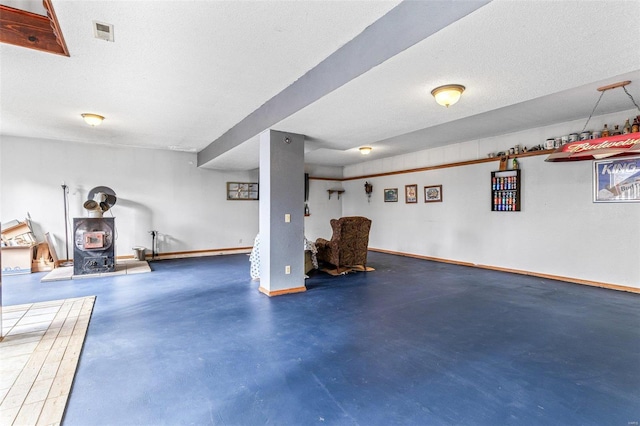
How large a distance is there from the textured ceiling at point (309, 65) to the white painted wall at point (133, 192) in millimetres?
1666

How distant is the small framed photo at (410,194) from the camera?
319 inches

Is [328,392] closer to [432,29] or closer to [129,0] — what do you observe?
[432,29]

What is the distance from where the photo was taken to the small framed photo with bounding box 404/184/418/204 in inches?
319

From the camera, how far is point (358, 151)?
7840mm

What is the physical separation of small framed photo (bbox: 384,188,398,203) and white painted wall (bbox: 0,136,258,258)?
4.07m

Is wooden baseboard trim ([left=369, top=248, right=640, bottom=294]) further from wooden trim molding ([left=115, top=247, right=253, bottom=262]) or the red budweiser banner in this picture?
wooden trim molding ([left=115, top=247, right=253, bottom=262])

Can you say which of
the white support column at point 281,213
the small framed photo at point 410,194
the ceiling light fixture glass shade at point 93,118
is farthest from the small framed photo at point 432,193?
the ceiling light fixture glass shade at point 93,118

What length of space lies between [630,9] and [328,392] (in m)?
3.19

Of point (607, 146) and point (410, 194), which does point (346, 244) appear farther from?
point (607, 146)

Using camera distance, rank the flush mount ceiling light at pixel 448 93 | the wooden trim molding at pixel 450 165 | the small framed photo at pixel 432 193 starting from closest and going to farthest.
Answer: the flush mount ceiling light at pixel 448 93 → the wooden trim molding at pixel 450 165 → the small framed photo at pixel 432 193

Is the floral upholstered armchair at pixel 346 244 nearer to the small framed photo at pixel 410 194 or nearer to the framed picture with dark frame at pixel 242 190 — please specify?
the small framed photo at pixel 410 194

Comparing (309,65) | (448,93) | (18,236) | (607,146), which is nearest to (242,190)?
(18,236)

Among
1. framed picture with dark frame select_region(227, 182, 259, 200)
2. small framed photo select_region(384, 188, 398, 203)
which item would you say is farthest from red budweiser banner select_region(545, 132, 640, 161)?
framed picture with dark frame select_region(227, 182, 259, 200)

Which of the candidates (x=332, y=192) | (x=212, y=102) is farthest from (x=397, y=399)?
(x=332, y=192)
